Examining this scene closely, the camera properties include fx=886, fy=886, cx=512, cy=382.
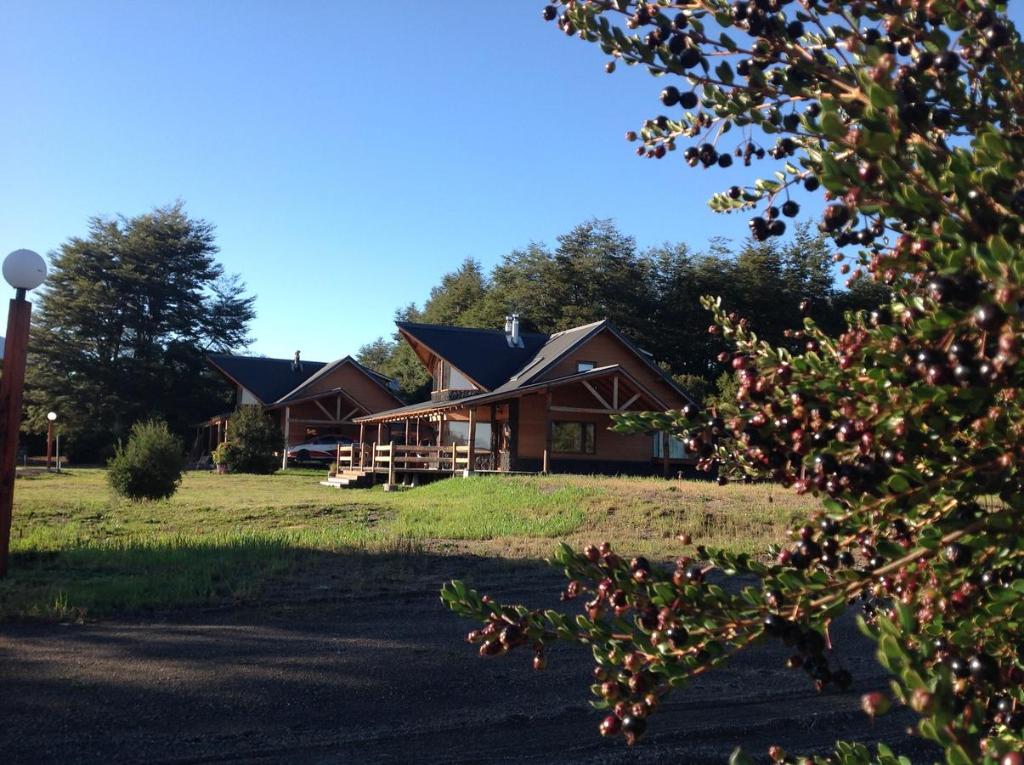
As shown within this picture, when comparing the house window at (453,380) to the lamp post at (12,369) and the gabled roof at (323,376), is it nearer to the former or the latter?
the gabled roof at (323,376)

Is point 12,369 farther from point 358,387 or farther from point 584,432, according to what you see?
point 358,387

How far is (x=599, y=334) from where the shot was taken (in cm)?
3209

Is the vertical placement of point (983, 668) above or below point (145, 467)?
below

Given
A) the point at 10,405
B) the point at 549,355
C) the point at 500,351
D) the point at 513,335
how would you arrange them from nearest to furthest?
the point at 10,405 → the point at 549,355 → the point at 500,351 → the point at 513,335

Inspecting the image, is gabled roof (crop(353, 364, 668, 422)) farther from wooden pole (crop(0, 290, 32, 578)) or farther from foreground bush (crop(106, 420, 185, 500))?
wooden pole (crop(0, 290, 32, 578))

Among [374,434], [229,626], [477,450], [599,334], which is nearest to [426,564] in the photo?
[229,626]

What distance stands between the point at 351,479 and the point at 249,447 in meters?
8.74

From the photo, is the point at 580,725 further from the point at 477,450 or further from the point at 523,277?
the point at 523,277

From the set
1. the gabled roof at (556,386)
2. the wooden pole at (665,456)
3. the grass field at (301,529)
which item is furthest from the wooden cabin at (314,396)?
the grass field at (301,529)

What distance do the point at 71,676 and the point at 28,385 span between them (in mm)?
51035

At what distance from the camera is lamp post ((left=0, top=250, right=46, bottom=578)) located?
1005 cm

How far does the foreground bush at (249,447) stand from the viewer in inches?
1496

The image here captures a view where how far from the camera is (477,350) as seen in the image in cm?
3509

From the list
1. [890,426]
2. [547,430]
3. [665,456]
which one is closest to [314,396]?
[547,430]
